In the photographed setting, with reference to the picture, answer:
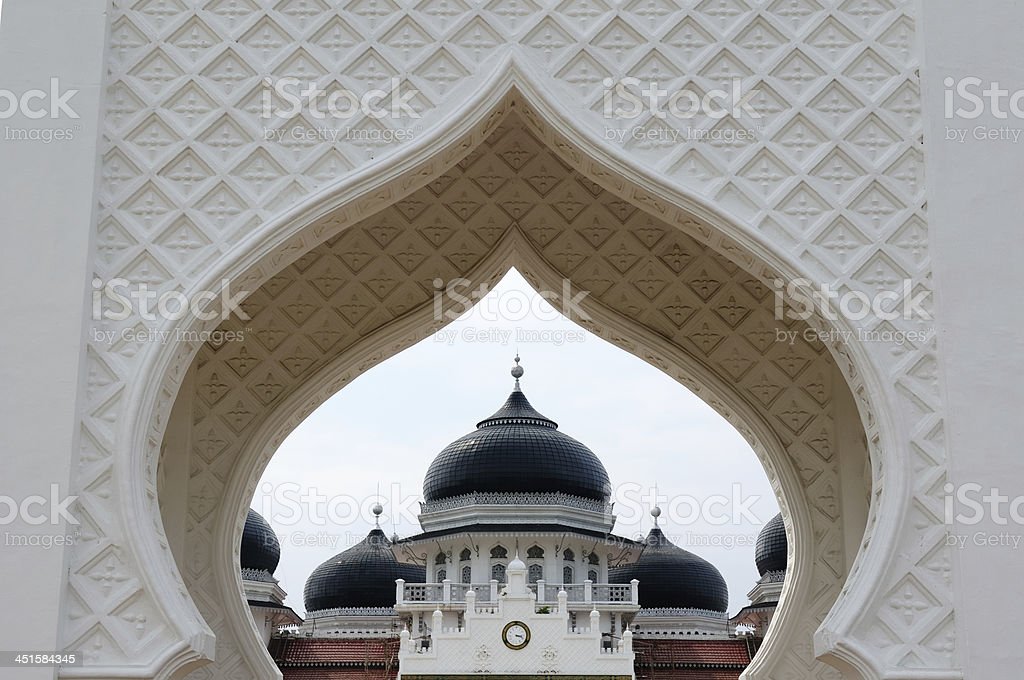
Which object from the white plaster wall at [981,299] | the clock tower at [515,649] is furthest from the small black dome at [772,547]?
the white plaster wall at [981,299]

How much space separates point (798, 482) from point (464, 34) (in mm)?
3022

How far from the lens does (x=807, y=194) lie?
6066 mm

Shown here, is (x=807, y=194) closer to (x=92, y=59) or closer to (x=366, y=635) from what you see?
(x=92, y=59)

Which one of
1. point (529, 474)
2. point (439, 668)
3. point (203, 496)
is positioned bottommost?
point (203, 496)

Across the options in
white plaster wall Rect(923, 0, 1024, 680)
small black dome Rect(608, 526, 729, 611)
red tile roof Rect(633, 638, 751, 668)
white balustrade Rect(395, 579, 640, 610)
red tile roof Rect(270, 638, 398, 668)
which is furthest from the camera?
small black dome Rect(608, 526, 729, 611)

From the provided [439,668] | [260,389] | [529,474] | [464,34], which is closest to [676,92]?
[464,34]

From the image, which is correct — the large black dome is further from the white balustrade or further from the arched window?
→ the arched window

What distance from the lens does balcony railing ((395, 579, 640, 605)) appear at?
95.9 ft

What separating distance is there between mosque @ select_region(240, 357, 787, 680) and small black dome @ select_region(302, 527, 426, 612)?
0.03m

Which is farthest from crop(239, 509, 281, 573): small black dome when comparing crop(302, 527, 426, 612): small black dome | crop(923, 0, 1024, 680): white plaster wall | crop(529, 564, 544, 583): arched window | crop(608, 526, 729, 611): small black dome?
crop(923, 0, 1024, 680): white plaster wall

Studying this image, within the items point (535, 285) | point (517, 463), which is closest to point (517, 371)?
point (517, 463)

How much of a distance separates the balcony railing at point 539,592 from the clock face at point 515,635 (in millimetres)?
3443

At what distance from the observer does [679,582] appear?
31.1m

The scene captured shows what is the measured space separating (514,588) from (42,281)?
20961mm
